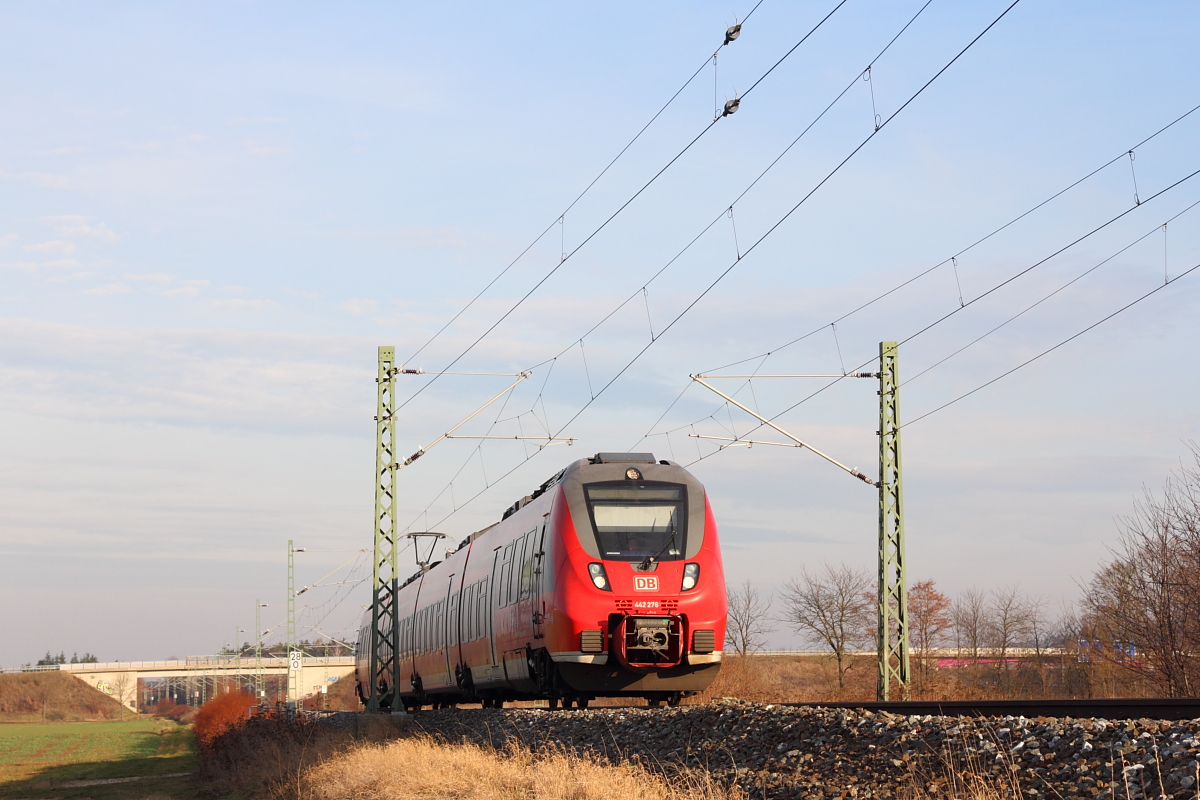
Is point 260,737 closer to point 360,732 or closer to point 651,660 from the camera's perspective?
point 360,732

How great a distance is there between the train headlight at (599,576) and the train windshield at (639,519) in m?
0.26

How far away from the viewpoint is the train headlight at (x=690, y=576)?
20.0 meters

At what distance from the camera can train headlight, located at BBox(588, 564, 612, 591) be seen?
19734 mm

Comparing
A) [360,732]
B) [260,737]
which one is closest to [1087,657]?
[360,732]

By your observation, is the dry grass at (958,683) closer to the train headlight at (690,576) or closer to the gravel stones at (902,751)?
the train headlight at (690,576)

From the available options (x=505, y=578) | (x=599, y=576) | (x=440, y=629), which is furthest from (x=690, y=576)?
(x=440, y=629)

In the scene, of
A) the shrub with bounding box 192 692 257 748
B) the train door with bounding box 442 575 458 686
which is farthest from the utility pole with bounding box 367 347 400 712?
the shrub with bounding box 192 692 257 748

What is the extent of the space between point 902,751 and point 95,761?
225 ft

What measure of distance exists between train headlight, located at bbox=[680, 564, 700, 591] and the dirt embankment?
489ft

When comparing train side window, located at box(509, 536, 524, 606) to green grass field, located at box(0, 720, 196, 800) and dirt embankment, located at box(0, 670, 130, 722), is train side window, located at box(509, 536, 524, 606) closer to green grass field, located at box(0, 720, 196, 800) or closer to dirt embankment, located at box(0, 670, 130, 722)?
green grass field, located at box(0, 720, 196, 800)

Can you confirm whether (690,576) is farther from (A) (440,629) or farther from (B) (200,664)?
(B) (200,664)

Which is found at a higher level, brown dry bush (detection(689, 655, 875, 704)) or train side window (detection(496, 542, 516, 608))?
train side window (detection(496, 542, 516, 608))

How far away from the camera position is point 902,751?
1148 cm

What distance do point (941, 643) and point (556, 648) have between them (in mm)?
59349
